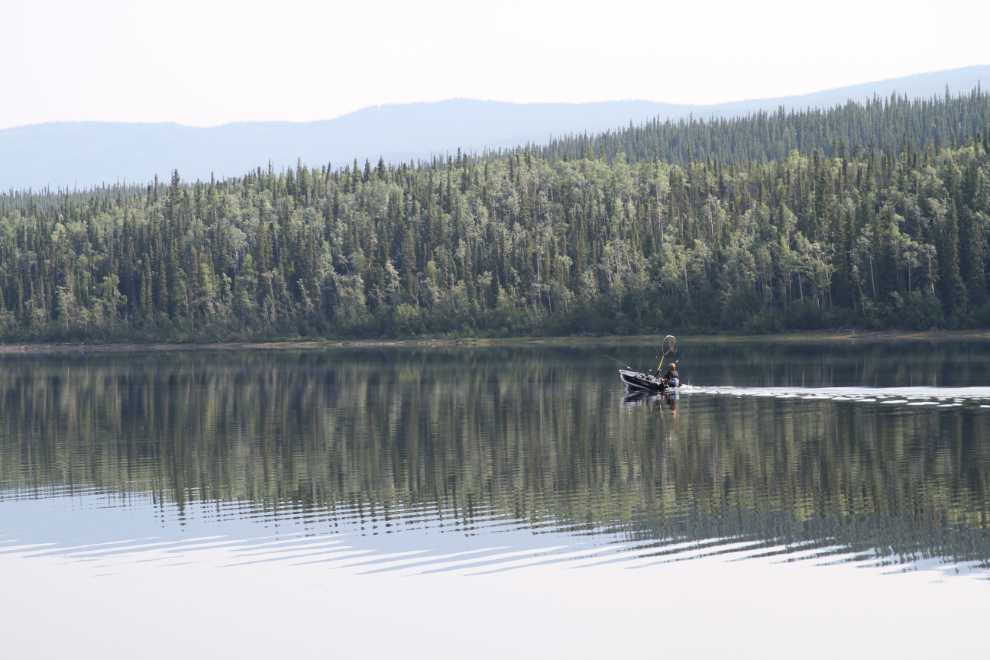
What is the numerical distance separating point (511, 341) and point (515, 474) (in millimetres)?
131296

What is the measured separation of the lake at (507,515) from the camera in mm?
20250

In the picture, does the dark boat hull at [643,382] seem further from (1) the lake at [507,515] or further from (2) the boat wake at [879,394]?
(1) the lake at [507,515]

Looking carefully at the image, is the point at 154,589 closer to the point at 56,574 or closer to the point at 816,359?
the point at 56,574

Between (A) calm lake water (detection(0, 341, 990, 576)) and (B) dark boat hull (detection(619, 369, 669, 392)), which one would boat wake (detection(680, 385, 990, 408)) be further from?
(B) dark boat hull (detection(619, 369, 669, 392))

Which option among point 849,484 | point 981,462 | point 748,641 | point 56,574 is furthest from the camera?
point 981,462

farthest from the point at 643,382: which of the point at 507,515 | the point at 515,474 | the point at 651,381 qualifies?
the point at 507,515

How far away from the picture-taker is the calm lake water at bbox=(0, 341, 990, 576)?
25.2m

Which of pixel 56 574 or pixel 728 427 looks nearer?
pixel 56 574

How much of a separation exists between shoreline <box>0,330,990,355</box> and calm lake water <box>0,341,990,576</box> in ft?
205

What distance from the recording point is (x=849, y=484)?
102 ft

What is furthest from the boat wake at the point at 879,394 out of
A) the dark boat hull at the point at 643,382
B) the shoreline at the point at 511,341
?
the shoreline at the point at 511,341

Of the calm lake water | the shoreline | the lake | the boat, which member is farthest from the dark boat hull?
the shoreline

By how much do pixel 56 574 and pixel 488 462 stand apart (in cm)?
1672

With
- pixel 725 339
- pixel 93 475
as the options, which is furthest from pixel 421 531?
pixel 725 339
